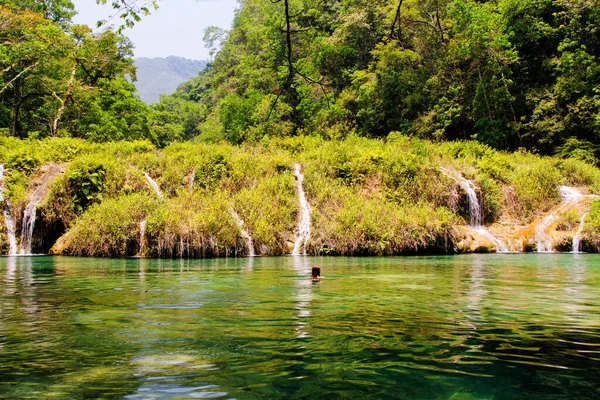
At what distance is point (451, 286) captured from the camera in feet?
25.7

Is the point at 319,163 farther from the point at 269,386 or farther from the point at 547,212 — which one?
the point at 269,386

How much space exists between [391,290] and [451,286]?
3.63 ft

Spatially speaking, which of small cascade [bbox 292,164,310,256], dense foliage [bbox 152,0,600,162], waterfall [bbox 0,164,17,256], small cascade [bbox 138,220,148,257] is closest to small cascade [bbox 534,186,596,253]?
dense foliage [bbox 152,0,600,162]

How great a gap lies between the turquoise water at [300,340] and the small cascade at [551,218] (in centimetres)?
1121

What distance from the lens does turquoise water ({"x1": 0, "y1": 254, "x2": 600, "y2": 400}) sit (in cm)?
292

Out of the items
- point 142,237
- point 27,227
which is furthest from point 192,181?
point 27,227

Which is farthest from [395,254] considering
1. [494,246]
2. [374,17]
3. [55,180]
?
[374,17]

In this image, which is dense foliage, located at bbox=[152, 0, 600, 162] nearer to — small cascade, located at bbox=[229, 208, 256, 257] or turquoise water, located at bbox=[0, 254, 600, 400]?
small cascade, located at bbox=[229, 208, 256, 257]

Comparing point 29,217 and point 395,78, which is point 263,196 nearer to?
point 29,217

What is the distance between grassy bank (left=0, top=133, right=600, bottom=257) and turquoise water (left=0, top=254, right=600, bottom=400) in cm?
761

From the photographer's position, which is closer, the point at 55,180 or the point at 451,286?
the point at 451,286

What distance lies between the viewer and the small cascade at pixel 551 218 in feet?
60.5

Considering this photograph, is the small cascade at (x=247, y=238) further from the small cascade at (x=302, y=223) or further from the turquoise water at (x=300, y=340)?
the turquoise water at (x=300, y=340)

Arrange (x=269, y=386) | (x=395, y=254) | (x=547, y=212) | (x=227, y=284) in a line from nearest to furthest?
(x=269, y=386) < (x=227, y=284) < (x=395, y=254) < (x=547, y=212)
